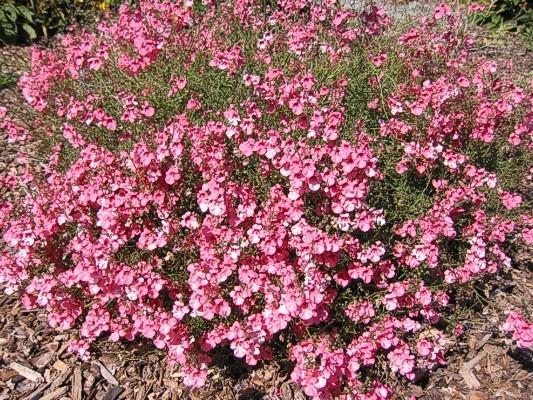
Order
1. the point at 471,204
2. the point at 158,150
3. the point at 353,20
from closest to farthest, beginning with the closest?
the point at 158,150, the point at 471,204, the point at 353,20

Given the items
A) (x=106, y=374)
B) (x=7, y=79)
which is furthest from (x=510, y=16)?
(x=106, y=374)

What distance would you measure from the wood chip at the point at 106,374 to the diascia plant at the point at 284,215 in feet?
Result: 0.49

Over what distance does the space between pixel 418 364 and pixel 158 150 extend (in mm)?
1906

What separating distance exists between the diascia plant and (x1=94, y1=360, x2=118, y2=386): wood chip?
151 mm

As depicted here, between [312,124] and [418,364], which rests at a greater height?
[312,124]

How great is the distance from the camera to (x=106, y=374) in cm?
336

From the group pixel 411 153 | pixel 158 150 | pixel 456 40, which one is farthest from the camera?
pixel 456 40

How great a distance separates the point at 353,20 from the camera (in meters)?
4.74

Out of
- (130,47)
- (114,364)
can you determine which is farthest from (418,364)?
(130,47)

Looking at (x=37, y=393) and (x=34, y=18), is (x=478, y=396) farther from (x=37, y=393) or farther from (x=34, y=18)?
(x=34, y=18)

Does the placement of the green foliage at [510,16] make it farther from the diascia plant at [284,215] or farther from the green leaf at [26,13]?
the green leaf at [26,13]

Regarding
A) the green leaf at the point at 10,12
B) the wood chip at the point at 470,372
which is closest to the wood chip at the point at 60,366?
the wood chip at the point at 470,372

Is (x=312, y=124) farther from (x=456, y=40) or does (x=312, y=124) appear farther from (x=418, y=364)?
(x=456, y=40)

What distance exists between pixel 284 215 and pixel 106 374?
147cm
